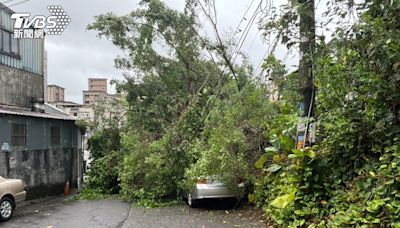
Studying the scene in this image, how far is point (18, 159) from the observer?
14.8 meters

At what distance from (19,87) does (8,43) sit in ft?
6.54

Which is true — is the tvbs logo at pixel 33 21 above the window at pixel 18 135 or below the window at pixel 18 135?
above

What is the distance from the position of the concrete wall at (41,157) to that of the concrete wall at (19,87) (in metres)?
1.74

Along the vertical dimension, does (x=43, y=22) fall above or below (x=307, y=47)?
above

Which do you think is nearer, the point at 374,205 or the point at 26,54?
the point at 374,205

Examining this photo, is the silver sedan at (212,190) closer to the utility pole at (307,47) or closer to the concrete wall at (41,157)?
the utility pole at (307,47)

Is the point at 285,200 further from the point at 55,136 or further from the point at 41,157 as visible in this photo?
the point at 55,136

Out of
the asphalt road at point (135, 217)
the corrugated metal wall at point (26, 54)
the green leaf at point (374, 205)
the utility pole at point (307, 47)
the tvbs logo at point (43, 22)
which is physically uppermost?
the tvbs logo at point (43, 22)

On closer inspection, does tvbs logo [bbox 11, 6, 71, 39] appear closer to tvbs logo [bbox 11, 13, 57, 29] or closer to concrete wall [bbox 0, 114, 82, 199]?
tvbs logo [bbox 11, 13, 57, 29]

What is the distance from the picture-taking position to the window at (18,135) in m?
14.5

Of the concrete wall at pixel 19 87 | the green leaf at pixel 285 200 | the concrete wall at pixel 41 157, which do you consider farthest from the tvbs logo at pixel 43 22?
the green leaf at pixel 285 200

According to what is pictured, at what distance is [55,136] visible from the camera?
17.5 meters

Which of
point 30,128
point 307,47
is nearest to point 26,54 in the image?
point 30,128

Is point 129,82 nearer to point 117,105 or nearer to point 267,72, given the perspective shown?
point 117,105
